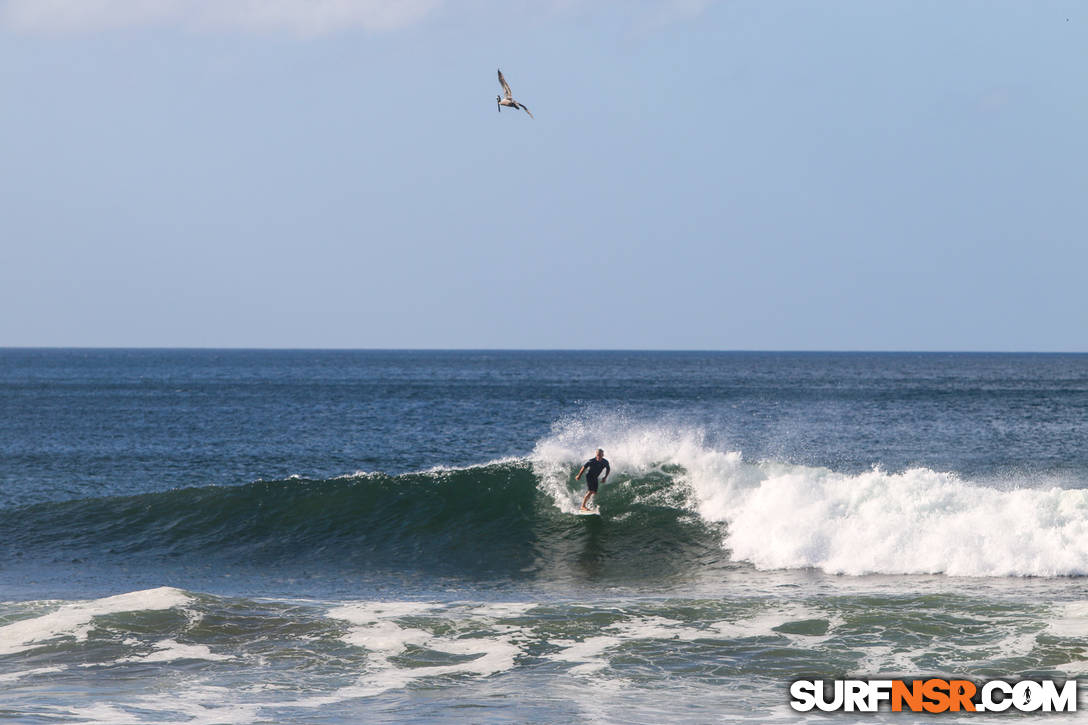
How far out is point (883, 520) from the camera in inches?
786

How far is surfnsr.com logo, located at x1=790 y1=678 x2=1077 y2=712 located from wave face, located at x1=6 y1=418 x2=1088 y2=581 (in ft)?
22.1

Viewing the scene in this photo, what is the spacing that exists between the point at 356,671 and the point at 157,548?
11.3 meters

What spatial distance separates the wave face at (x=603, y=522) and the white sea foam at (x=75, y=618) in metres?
4.80

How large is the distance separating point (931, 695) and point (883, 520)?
8.65 metres

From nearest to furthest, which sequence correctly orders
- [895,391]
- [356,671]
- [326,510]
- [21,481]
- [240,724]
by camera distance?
[240,724] < [356,671] < [326,510] < [21,481] < [895,391]

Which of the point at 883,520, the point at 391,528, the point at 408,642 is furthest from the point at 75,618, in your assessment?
the point at 883,520

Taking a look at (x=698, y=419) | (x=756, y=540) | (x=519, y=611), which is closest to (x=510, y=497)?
(x=756, y=540)

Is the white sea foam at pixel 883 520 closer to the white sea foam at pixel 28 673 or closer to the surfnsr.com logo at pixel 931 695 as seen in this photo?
the surfnsr.com logo at pixel 931 695

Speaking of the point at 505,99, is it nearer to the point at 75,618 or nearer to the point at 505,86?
the point at 505,86

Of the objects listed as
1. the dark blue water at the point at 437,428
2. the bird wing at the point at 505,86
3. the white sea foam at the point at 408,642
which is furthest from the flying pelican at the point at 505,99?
the dark blue water at the point at 437,428

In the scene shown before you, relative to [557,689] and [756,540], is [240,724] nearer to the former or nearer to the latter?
[557,689]

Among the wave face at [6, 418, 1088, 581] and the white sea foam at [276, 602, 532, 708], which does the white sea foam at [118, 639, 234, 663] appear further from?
the wave face at [6, 418, 1088, 581]

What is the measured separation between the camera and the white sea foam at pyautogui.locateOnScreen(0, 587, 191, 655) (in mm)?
13953

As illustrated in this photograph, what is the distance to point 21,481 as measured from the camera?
1312 inches
